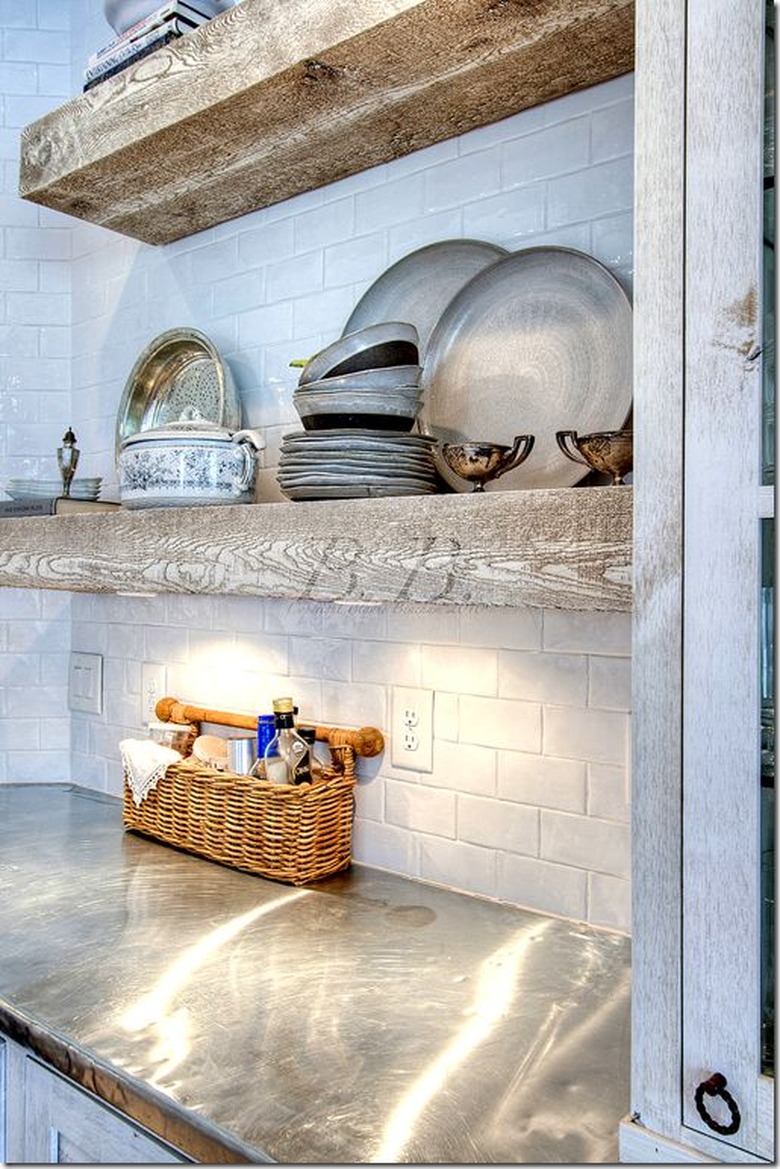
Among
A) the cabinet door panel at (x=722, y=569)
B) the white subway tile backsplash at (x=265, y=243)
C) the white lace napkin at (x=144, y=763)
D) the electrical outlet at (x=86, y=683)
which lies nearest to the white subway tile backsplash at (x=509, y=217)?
the white subway tile backsplash at (x=265, y=243)

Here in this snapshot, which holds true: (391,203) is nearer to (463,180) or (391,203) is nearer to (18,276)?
(463,180)

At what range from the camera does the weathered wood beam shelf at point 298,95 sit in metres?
1.26

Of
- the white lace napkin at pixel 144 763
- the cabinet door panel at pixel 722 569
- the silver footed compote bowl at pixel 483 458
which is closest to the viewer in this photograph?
the cabinet door panel at pixel 722 569

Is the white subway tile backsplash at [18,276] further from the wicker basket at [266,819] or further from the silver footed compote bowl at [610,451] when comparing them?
the silver footed compote bowl at [610,451]

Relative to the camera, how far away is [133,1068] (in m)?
1.03

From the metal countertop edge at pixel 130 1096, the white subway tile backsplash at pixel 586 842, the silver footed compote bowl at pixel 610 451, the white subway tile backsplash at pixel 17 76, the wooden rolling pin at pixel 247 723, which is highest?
the white subway tile backsplash at pixel 17 76

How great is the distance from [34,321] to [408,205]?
112 centimetres

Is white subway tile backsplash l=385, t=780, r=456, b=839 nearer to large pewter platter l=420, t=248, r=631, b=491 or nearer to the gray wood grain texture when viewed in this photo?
large pewter platter l=420, t=248, r=631, b=491

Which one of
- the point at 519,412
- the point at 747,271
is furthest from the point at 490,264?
the point at 747,271

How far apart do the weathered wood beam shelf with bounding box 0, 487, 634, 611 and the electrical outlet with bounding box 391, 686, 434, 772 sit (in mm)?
406

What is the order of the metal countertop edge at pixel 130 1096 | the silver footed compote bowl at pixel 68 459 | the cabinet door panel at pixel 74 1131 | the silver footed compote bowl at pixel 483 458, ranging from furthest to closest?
the silver footed compote bowl at pixel 68 459
the silver footed compote bowl at pixel 483 458
the cabinet door panel at pixel 74 1131
the metal countertop edge at pixel 130 1096

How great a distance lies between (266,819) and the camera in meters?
1.61

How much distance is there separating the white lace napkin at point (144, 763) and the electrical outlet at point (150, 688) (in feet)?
0.81

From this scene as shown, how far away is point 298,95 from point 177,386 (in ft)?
2.38
